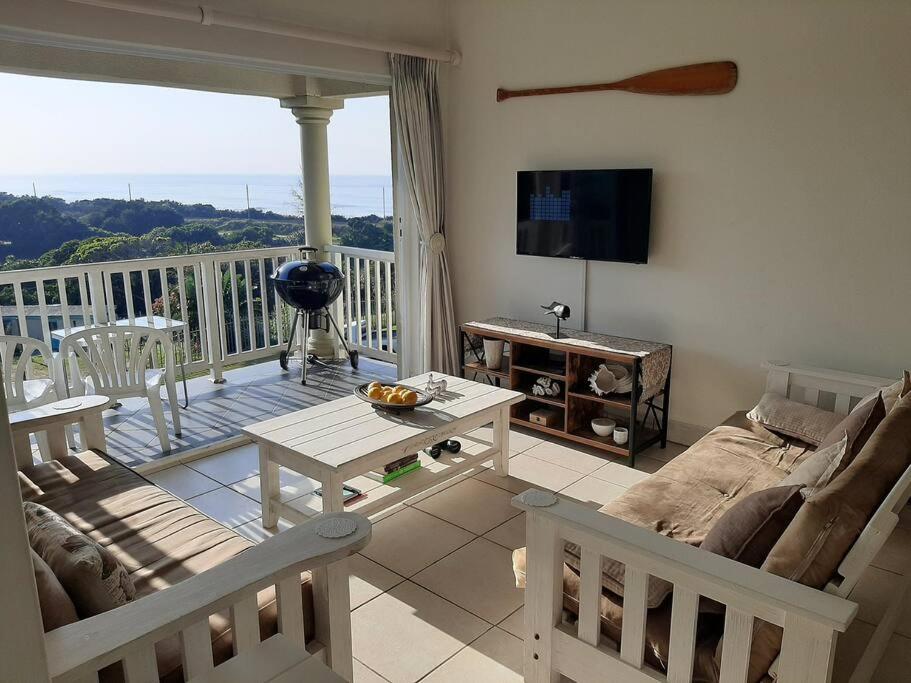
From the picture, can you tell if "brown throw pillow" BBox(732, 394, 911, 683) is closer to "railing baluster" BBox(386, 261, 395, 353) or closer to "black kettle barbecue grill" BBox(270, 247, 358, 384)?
"black kettle barbecue grill" BBox(270, 247, 358, 384)

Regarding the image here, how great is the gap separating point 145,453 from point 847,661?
11.1 feet

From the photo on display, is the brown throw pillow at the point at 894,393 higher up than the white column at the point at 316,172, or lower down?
lower down

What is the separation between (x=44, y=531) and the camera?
1.68 metres

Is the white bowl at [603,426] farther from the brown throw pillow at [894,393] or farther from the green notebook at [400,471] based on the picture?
the brown throw pillow at [894,393]

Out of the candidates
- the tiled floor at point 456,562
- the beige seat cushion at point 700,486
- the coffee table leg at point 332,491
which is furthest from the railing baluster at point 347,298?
the beige seat cushion at point 700,486

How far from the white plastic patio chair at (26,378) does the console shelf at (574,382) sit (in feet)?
7.36

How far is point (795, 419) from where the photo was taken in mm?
3123

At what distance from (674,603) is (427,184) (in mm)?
3397

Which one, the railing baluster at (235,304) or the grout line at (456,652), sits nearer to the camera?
the grout line at (456,652)

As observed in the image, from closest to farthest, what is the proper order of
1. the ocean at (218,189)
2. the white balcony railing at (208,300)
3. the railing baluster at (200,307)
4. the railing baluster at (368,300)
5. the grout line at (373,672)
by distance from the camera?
the grout line at (373,672) < the ocean at (218,189) < the white balcony railing at (208,300) < the railing baluster at (200,307) < the railing baluster at (368,300)

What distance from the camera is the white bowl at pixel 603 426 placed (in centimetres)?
383

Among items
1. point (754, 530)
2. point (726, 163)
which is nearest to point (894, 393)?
point (754, 530)

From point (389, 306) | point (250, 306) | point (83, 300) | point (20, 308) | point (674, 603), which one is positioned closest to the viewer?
point (674, 603)

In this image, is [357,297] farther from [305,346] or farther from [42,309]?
[42,309]
